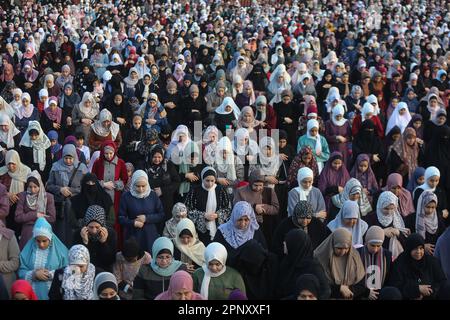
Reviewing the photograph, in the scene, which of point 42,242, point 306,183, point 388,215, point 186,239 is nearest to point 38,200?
point 42,242

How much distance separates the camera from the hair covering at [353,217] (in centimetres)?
611

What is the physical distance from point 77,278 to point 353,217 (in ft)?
7.63

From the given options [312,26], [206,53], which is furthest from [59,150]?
[312,26]

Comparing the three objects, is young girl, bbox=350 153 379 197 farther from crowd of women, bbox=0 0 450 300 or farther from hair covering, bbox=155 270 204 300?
hair covering, bbox=155 270 204 300

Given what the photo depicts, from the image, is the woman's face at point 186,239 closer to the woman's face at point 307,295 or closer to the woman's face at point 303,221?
the woman's face at point 303,221

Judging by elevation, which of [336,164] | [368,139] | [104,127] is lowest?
[336,164]

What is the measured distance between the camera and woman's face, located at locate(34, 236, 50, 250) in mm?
5566

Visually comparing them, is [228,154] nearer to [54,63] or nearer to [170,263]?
[170,263]

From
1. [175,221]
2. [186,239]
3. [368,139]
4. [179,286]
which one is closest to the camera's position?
[179,286]

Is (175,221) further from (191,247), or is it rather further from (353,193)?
(353,193)

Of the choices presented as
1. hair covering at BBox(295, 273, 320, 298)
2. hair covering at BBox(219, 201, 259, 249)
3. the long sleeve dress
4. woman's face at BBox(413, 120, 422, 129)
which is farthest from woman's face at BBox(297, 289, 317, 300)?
woman's face at BBox(413, 120, 422, 129)

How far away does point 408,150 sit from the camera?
8508mm

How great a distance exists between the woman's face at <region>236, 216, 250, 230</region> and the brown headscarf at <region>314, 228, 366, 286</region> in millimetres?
724

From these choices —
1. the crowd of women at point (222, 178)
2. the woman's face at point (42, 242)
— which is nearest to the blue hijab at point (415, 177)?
the crowd of women at point (222, 178)
